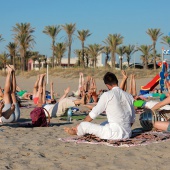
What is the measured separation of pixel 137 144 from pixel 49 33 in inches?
1964

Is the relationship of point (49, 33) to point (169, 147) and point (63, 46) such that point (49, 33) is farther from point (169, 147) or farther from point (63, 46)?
point (169, 147)

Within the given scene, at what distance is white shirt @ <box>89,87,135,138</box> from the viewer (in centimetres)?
627

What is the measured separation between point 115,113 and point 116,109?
6cm

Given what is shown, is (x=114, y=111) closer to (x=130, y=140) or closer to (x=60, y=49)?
(x=130, y=140)

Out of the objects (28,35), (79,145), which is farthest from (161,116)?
(28,35)

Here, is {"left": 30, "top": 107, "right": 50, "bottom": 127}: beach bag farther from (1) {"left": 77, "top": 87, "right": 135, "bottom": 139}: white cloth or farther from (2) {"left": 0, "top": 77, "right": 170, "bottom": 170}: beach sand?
(1) {"left": 77, "top": 87, "right": 135, "bottom": 139}: white cloth

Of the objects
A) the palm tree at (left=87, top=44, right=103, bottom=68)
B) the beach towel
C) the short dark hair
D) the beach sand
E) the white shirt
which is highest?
the palm tree at (left=87, top=44, right=103, bottom=68)

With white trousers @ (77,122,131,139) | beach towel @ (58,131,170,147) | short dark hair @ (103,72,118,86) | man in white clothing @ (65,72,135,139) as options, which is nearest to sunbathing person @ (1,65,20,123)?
beach towel @ (58,131,170,147)

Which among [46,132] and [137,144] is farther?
[46,132]

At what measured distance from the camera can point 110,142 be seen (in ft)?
20.4

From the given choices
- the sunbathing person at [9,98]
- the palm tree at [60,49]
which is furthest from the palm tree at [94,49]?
the sunbathing person at [9,98]

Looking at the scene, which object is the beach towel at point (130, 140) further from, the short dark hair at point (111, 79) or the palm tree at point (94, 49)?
the palm tree at point (94, 49)

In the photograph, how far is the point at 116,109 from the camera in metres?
6.28

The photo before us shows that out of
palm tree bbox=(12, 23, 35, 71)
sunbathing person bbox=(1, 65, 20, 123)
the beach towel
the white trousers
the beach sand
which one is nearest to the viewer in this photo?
the beach sand
